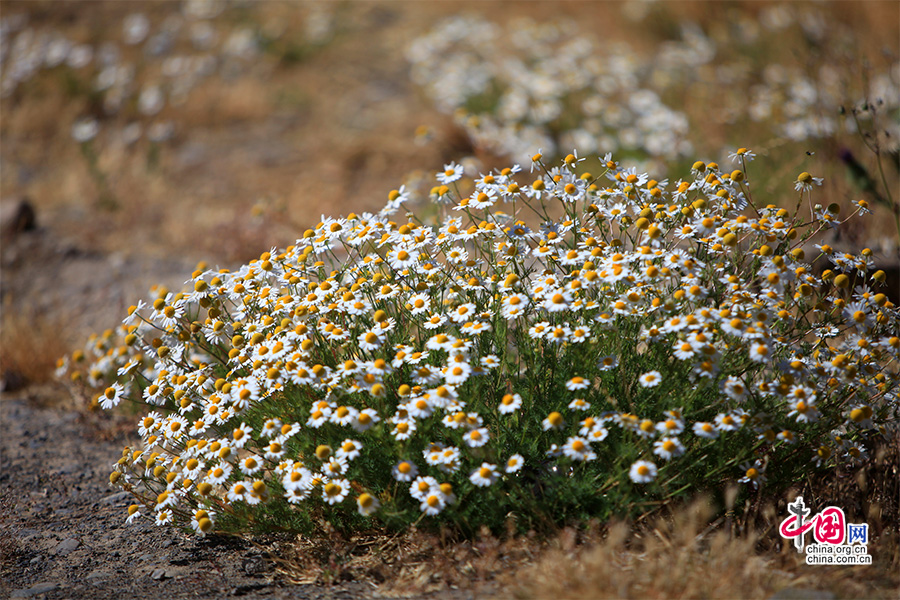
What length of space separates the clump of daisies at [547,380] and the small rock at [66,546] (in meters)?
0.51

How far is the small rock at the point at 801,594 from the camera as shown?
91.3 inches

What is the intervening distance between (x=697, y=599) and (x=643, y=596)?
0.56 feet

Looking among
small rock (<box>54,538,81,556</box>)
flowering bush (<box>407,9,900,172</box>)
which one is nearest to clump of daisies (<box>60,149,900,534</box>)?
Answer: small rock (<box>54,538,81,556</box>)

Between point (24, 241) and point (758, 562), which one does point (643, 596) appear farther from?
point (24, 241)

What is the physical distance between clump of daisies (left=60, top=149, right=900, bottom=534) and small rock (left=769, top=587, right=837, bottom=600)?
15.9 inches

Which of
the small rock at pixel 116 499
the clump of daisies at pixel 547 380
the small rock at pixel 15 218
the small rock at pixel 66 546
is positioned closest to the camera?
the clump of daisies at pixel 547 380

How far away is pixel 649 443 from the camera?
261 cm

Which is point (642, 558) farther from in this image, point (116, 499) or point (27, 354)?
point (27, 354)

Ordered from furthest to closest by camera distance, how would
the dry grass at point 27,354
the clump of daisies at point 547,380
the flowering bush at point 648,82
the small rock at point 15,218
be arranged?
1. the flowering bush at point 648,82
2. the small rock at point 15,218
3. the dry grass at point 27,354
4. the clump of daisies at point 547,380

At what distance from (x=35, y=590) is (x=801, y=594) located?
2.88 m

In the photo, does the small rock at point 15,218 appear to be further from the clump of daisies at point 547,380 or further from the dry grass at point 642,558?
the dry grass at point 642,558

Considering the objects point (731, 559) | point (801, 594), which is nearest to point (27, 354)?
point (731, 559)

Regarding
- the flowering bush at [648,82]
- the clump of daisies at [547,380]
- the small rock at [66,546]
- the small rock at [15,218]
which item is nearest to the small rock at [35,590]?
the small rock at [66,546]

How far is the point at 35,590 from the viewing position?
2924 mm
